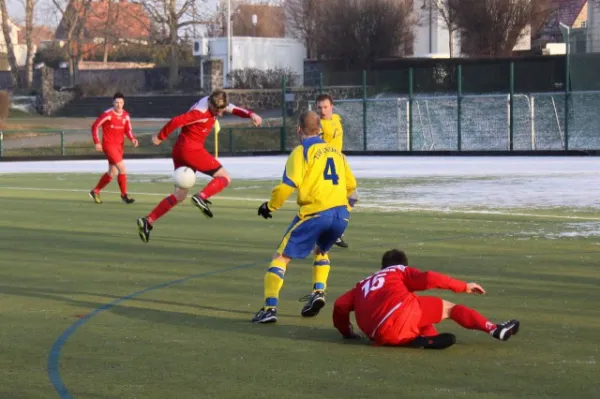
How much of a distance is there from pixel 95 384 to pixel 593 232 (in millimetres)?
8766

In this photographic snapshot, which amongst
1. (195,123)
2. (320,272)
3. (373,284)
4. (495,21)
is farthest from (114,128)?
(495,21)

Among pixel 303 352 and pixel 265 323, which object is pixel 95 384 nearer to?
pixel 303 352

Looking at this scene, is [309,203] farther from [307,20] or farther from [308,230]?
[307,20]

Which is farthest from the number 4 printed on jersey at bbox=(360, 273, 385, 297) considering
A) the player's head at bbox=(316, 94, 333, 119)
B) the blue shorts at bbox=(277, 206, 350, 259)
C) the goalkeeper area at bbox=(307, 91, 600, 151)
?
the goalkeeper area at bbox=(307, 91, 600, 151)

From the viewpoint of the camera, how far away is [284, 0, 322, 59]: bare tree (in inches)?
2470

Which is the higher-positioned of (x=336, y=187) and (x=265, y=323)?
(x=336, y=187)

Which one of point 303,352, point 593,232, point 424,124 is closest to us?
point 303,352

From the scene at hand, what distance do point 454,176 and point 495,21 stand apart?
94.3 feet

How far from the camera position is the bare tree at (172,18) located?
217 feet

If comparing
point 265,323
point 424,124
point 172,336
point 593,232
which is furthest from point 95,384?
point 424,124

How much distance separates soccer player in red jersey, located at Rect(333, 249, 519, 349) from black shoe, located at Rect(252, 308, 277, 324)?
1.14m

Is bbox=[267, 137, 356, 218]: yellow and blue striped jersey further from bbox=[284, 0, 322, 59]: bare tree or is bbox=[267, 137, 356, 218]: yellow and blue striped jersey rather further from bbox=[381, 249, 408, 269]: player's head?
bbox=[284, 0, 322, 59]: bare tree

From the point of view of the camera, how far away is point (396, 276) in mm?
7156

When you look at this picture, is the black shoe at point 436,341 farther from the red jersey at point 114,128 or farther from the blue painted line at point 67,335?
the red jersey at point 114,128
